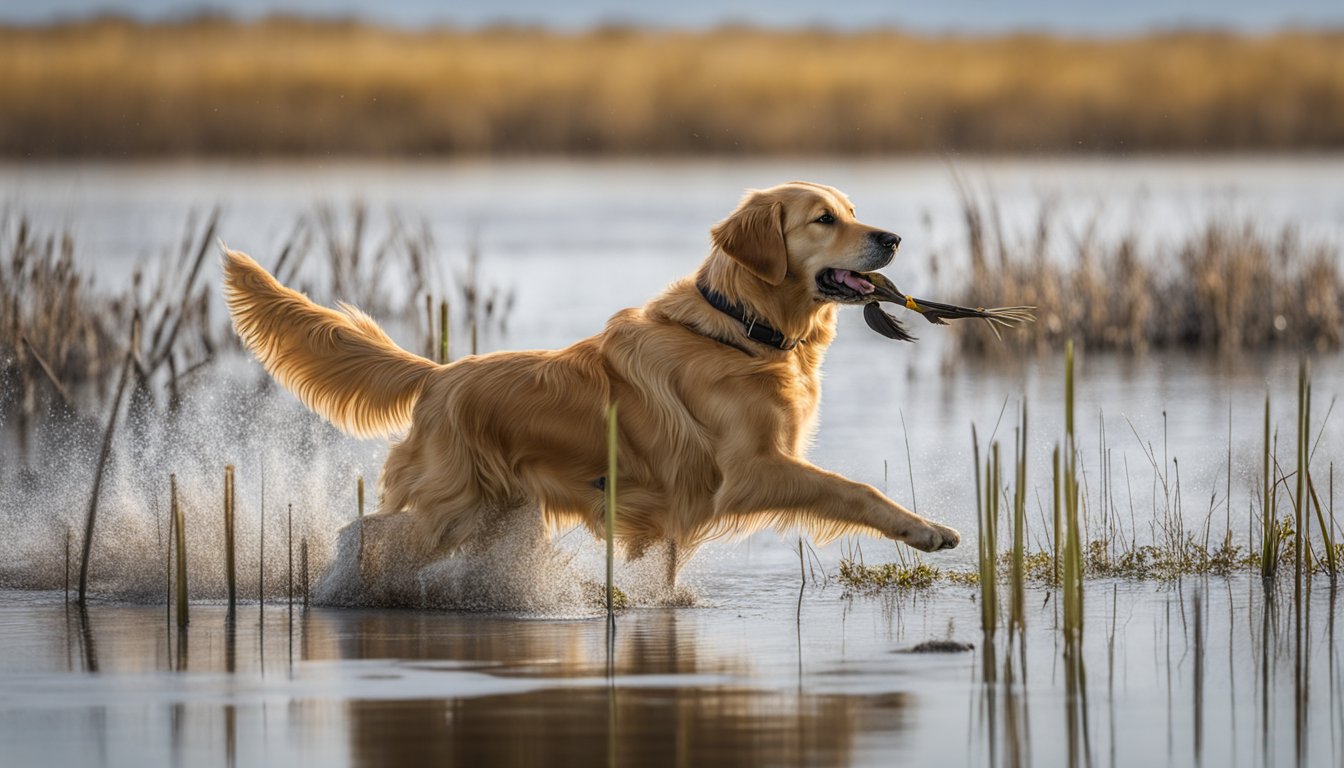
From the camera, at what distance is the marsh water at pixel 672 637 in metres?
5.07

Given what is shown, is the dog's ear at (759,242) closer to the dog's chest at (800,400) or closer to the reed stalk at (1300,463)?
the dog's chest at (800,400)

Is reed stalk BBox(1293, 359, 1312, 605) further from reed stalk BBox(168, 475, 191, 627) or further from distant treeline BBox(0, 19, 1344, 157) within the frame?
distant treeline BBox(0, 19, 1344, 157)

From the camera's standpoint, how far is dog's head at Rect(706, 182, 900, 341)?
7160 mm

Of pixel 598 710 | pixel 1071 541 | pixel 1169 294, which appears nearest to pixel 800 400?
pixel 1071 541

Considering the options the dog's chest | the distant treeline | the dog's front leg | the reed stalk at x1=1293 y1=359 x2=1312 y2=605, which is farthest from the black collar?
the distant treeline

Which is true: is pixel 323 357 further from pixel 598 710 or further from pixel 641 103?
pixel 641 103

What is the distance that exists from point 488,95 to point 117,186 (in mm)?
7866

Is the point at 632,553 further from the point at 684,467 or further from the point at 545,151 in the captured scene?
the point at 545,151

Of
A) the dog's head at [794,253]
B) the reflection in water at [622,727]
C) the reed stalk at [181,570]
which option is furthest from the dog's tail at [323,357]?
the reflection in water at [622,727]

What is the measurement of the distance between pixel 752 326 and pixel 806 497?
27.7 inches

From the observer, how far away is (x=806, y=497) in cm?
706

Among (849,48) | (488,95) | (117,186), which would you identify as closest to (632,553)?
(117,186)

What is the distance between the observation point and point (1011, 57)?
3931cm

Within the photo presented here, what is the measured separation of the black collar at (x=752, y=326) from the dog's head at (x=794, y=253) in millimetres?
36
